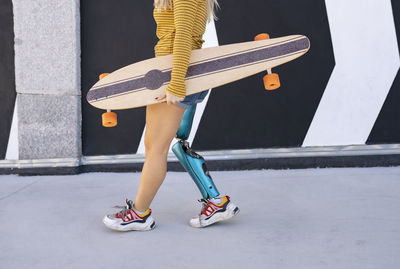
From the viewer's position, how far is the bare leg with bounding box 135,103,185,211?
1656 mm

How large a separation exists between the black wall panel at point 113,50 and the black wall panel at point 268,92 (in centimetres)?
59

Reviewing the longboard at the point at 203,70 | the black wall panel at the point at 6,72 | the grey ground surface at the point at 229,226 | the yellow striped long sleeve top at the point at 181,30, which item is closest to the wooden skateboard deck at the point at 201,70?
the longboard at the point at 203,70

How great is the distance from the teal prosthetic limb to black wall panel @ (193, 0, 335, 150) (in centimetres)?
114

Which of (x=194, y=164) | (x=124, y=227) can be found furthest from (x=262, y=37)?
(x=124, y=227)

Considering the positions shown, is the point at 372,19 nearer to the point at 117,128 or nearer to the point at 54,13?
the point at 117,128

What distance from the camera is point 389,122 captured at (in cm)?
287

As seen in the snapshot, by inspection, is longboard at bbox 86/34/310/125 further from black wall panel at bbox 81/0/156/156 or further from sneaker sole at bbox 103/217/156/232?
black wall panel at bbox 81/0/156/156

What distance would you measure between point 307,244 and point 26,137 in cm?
248

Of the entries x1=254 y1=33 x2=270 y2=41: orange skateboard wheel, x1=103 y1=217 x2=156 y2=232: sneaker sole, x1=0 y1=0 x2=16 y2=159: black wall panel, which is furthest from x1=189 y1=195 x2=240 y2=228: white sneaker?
x1=0 y1=0 x2=16 y2=159: black wall panel

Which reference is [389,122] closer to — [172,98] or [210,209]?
[210,209]

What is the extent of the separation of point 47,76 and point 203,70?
1.82m

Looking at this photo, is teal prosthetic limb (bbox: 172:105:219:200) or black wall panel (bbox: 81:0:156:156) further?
black wall panel (bbox: 81:0:156:156)

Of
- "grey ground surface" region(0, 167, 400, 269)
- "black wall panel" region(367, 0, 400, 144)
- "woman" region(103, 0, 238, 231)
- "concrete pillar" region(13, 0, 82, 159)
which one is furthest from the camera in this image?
"concrete pillar" region(13, 0, 82, 159)

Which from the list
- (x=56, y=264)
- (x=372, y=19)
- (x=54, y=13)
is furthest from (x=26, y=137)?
(x=372, y=19)
